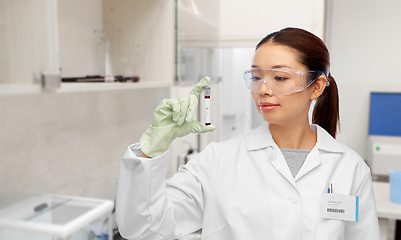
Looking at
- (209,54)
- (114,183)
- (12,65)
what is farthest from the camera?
(209,54)

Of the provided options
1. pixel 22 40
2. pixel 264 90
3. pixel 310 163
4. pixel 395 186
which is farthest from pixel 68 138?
pixel 395 186

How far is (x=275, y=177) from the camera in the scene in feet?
3.70

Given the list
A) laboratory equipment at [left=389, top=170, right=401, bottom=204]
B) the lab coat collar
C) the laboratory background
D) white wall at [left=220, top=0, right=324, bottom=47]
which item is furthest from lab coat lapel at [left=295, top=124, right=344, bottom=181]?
white wall at [left=220, top=0, right=324, bottom=47]

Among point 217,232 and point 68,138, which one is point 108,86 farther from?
point 217,232

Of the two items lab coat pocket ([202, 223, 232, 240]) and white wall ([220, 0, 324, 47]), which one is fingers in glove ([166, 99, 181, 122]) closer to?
lab coat pocket ([202, 223, 232, 240])

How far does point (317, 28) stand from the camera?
91.0 inches

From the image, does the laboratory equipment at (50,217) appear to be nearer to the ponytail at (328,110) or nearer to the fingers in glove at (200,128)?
the fingers in glove at (200,128)

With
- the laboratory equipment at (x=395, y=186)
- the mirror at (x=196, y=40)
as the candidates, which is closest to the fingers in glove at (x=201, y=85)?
the mirror at (x=196, y=40)

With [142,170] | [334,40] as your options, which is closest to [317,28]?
[334,40]

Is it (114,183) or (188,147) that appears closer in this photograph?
(114,183)

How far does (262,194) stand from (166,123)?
1.26 ft

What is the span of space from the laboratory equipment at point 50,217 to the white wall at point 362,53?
4.42 ft

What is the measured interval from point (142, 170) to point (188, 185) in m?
0.23

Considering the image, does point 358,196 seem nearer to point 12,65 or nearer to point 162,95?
point 12,65
